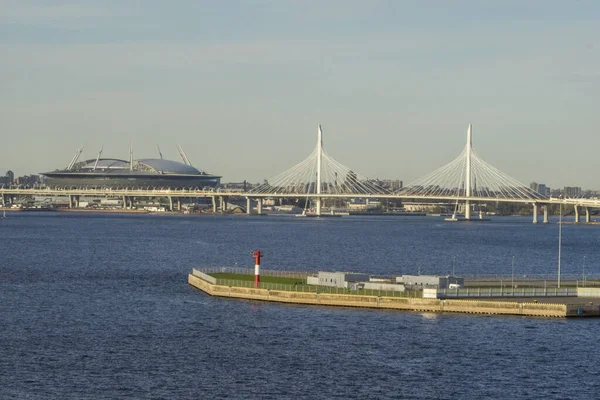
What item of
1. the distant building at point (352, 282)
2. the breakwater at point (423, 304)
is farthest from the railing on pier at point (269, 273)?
the breakwater at point (423, 304)

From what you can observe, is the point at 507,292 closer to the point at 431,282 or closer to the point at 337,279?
the point at 431,282

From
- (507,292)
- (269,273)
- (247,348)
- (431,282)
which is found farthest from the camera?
(269,273)

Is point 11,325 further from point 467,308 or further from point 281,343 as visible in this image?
point 467,308

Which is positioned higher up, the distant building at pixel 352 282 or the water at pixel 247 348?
the distant building at pixel 352 282

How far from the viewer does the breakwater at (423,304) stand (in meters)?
44.7

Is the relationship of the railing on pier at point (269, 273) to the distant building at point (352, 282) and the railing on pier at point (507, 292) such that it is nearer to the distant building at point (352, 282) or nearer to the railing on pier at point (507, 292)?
the distant building at point (352, 282)

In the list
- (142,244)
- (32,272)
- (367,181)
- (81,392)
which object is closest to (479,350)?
(81,392)

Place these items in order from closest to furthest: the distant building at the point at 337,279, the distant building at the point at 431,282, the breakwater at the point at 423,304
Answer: the breakwater at the point at 423,304 → the distant building at the point at 431,282 → the distant building at the point at 337,279

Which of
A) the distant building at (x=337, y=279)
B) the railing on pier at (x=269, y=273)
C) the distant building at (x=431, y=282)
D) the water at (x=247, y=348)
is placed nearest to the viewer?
the water at (x=247, y=348)

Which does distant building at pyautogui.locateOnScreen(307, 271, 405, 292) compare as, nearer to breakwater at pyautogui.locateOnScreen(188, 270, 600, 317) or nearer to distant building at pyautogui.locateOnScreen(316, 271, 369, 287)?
distant building at pyautogui.locateOnScreen(316, 271, 369, 287)

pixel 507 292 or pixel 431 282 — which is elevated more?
pixel 431 282

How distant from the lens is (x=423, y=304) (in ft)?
151

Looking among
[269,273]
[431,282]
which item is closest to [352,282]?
[431,282]

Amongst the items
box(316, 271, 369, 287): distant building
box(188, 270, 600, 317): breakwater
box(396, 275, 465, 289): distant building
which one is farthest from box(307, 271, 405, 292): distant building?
box(188, 270, 600, 317): breakwater
